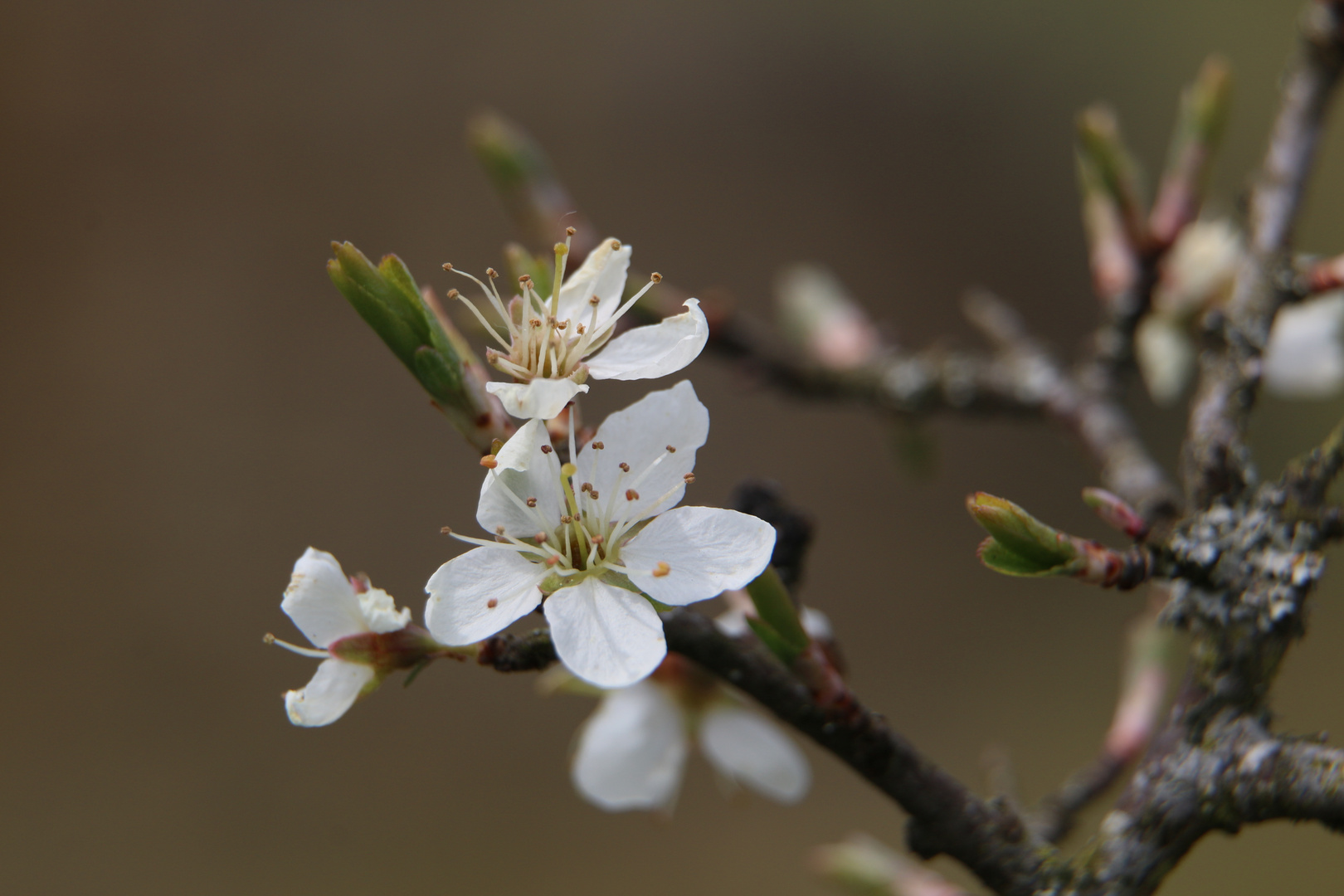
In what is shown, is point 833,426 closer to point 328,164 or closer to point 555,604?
point 328,164

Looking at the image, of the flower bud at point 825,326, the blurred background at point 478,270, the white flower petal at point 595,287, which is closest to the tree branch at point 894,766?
the white flower petal at point 595,287

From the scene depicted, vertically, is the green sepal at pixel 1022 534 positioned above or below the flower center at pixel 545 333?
below

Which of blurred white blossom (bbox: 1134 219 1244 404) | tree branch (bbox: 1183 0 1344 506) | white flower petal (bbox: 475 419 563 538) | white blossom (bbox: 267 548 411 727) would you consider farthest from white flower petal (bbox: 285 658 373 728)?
blurred white blossom (bbox: 1134 219 1244 404)

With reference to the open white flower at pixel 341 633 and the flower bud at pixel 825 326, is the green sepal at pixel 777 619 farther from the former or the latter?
the flower bud at pixel 825 326

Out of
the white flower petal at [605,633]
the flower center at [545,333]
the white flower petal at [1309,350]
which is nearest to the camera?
the white flower petal at [605,633]

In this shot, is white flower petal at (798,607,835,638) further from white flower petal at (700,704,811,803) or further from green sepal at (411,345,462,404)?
green sepal at (411,345,462,404)

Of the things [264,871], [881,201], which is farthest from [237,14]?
[264,871]

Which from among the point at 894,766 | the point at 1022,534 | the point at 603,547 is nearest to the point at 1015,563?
the point at 1022,534

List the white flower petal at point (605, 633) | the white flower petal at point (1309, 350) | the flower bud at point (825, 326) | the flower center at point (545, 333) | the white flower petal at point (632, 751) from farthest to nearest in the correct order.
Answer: the flower bud at point (825, 326), the white flower petal at point (1309, 350), the white flower petal at point (632, 751), the flower center at point (545, 333), the white flower petal at point (605, 633)
